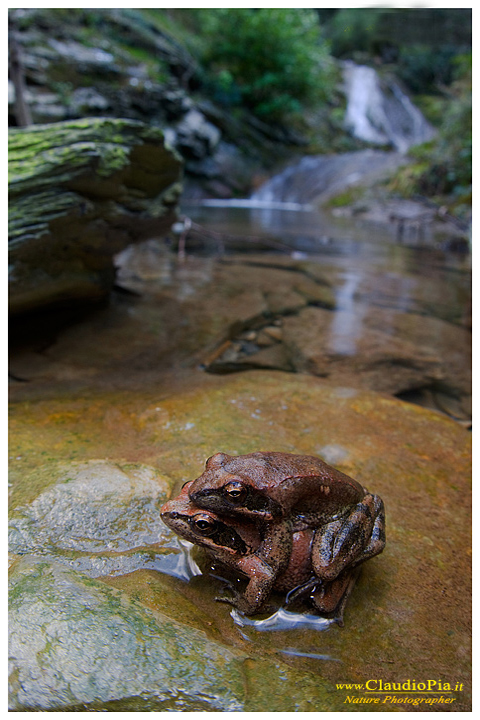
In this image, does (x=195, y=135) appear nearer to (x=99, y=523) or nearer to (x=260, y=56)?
(x=260, y=56)

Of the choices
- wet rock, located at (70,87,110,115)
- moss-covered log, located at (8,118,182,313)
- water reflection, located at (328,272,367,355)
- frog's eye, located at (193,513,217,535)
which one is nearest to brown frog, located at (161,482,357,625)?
frog's eye, located at (193,513,217,535)

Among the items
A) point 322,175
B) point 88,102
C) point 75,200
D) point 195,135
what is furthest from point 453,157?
point 75,200

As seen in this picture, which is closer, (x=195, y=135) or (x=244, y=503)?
(x=244, y=503)

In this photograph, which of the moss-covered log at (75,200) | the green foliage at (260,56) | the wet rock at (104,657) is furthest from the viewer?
the green foliage at (260,56)

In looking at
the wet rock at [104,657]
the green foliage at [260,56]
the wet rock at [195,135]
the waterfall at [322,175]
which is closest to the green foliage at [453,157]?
the waterfall at [322,175]

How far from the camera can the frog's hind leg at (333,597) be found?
65.1 inches

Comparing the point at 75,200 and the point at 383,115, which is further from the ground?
the point at 383,115

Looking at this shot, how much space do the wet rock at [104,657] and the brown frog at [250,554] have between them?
0.26 m

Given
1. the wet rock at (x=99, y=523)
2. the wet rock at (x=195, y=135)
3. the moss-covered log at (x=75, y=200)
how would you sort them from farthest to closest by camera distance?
the wet rock at (x=195, y=135) → the moss-covered log at (x=75, y=200) → the wet rock at (x=99, y=523)

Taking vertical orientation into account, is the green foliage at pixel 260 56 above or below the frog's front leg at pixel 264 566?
above

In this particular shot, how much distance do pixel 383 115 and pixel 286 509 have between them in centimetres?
3489

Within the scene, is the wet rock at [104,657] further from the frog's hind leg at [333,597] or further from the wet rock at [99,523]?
the frog's hind leg at [333,597]

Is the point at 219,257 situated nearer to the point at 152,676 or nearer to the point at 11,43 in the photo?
the point at 11,43

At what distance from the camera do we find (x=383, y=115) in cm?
3059
